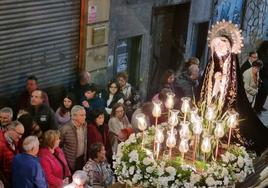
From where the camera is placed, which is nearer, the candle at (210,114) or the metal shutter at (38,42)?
the candle at (210,114)

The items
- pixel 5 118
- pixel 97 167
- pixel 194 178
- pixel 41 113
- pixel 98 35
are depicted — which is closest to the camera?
pixel 194 178

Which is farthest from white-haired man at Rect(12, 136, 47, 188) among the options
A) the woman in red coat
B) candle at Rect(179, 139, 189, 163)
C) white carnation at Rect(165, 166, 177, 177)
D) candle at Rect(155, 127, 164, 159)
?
candle at Rect(179, 139, 189, 163)

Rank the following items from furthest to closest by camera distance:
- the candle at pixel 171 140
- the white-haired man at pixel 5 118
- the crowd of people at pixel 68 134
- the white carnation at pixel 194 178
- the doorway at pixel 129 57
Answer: the doorway at pixel 129 57 < the white-haired man at pixel 5 118 < the crowd of people at pixel 68 134 < the candle at pixel 171 140 < the white carnation at pixel 194 178

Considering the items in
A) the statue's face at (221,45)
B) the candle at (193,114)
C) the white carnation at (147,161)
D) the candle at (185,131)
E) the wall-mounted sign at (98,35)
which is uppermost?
the statue's face at (221,45)

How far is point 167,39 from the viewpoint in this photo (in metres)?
14.8

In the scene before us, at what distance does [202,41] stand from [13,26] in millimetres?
7186

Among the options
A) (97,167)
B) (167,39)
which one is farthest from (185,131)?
(167,39)

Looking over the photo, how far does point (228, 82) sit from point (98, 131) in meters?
2.20

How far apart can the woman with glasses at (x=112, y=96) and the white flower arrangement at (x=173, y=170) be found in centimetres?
316

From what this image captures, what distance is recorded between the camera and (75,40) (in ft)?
38.1

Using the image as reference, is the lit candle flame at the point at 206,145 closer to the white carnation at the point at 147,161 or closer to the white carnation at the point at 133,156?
the white carnation at the point at 147,161

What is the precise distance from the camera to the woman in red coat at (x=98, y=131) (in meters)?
8.87

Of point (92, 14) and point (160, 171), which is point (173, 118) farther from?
point (92, 14)

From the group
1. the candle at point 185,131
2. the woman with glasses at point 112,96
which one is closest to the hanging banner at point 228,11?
the woman with glasses at point 112,96
